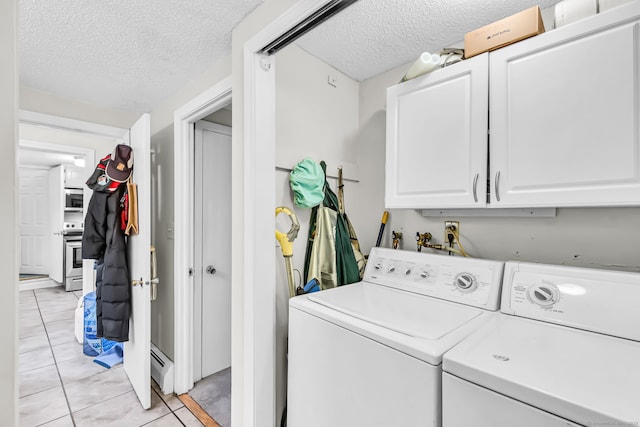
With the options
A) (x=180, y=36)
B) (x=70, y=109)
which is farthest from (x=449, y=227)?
(x=70, y=109)

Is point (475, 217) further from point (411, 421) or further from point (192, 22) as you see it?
point (192, 22)

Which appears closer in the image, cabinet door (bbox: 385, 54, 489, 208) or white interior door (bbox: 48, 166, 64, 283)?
cabinet door (bbox: 385, 54, 489, 208)

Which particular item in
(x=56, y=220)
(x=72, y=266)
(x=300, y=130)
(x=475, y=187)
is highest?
(x=300, y=130)

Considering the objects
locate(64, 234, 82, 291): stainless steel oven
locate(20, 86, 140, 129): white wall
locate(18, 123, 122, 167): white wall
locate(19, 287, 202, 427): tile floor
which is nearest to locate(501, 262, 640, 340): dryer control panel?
locate(19, 287, 202, 427): tile floor

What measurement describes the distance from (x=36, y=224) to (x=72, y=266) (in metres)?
1.53

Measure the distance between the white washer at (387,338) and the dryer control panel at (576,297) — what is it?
92mm

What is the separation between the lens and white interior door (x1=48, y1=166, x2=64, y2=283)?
16.6ft

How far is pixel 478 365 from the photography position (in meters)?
0.78

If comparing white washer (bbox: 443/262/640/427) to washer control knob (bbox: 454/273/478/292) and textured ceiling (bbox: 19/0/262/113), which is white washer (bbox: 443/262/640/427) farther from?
textured ceiling (bbox: 19/0/262/113)

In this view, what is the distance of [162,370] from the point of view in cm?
227

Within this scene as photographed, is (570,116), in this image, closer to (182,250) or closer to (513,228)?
(513,228)

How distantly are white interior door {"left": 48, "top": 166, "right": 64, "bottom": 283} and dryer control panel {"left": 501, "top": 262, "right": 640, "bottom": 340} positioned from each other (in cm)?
663

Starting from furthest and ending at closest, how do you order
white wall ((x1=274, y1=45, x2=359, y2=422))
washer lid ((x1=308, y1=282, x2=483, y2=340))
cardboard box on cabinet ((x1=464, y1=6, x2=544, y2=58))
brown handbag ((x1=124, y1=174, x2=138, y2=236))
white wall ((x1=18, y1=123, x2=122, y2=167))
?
white wall ((x1=18, y1=123, x2=122, y2=167)), brown handbag ((x1=124, y1=174, x2=138, y2=236)), white wall ((x1=274, y1=45, x2=359, y2=422)), cardboard box on cabinet ((x1=464, y1=6, x2=544, y2=58)), washer lid ((x1=308, y1=282, x2=483, y2=340))

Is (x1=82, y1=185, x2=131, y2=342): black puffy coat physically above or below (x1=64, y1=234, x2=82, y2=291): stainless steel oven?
above
